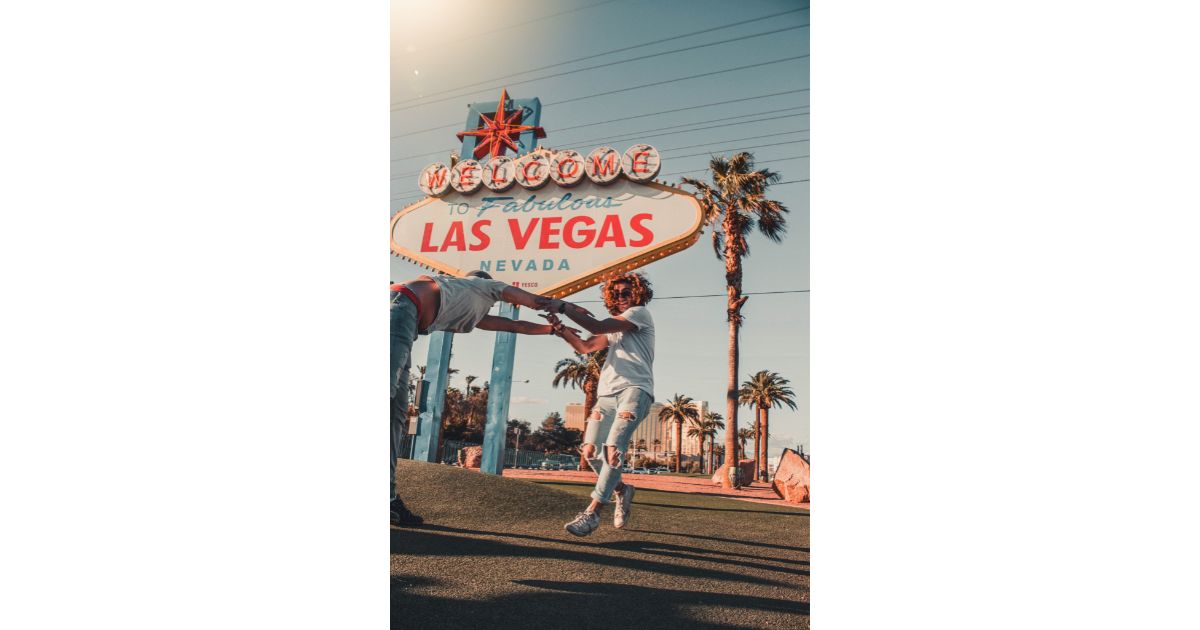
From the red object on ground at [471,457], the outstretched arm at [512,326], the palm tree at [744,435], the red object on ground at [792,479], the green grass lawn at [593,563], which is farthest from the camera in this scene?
the red object on ground at [471,457]

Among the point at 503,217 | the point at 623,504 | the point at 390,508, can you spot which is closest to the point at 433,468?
the point at 390,508

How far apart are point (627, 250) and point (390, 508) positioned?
7.28ft

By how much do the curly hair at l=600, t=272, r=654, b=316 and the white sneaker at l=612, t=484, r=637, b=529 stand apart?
1071mm

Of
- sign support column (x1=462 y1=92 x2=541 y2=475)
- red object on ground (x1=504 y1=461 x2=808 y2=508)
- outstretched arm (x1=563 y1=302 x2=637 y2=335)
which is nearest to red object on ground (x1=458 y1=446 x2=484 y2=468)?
sign support column (x1=462 y1=92 x2=541 y2=475)

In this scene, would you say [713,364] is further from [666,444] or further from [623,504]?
[623,504]

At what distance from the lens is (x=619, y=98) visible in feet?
14.3

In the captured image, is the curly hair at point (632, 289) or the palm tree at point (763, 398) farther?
the curly hair at point (632, 289)

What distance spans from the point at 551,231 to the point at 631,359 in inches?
41.1

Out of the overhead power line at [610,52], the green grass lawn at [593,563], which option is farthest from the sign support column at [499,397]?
the overhead power line at [610,52]

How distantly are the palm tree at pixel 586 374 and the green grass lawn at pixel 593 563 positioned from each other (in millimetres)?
479

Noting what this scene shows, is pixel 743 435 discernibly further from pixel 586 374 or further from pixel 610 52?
pixel 610 52

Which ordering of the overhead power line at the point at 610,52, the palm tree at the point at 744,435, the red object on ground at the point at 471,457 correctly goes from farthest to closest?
the red object on ground at the point at 471,457 < the overhead power line at the point at 610,52 < the palm tree at the point at 744,435

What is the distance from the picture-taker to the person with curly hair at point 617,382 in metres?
3.84

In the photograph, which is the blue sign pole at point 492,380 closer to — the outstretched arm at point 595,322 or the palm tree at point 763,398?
the outstretched arm at point 595,322
